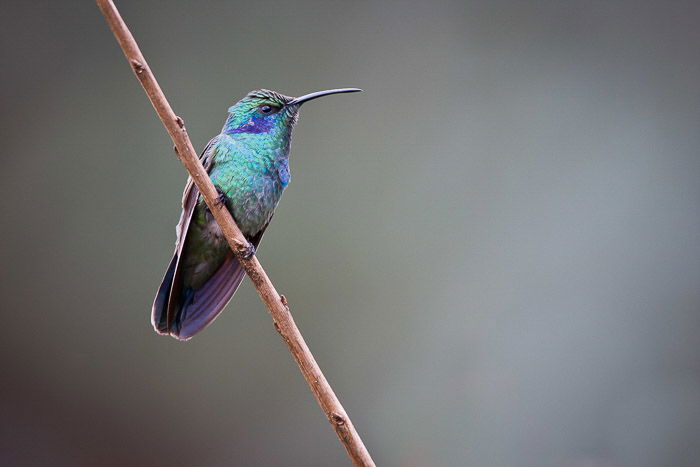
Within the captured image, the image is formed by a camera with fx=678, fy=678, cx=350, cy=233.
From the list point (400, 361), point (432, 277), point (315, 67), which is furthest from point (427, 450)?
point (315, 67)

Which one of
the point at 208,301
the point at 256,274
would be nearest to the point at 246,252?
the point at 256,274

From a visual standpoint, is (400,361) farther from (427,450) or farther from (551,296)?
(551,296)

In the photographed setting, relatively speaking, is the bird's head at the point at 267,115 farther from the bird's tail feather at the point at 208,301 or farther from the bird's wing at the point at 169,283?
the bird's tail feather at the point at 208,301

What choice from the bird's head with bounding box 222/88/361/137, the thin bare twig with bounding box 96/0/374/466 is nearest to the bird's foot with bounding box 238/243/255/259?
the thin bare twig with bounding box 96/0/374/466

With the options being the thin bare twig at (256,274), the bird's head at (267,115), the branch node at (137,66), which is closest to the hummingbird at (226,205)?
the bird's head at (267,115)

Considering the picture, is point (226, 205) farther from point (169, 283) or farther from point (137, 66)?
point (137, 66)

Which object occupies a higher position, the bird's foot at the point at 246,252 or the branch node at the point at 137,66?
the branch node at the point at 137,66

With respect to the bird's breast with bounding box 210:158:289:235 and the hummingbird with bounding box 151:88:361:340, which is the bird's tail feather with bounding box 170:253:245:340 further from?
the bird's breast with bounding box 210:158:289:235
